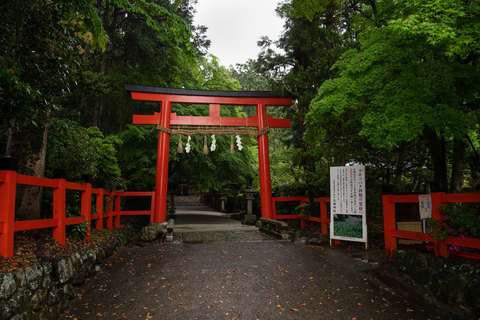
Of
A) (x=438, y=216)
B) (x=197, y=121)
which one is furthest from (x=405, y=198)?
(x=197, y=121)

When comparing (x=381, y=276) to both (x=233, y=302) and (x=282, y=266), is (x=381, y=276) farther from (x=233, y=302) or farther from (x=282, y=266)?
(x=233, y=302)

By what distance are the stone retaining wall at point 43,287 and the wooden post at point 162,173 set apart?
162 inches

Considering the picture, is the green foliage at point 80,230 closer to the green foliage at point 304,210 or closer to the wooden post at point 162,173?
the wooden post at point 162,173

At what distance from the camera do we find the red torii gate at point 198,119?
9047 mm

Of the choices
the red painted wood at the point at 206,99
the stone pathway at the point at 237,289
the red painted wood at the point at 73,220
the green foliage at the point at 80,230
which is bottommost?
the stone pathway at the point at 237,289

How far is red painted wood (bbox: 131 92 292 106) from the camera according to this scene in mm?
9336

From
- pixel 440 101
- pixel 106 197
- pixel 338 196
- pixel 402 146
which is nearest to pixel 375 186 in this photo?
pixel 402 146

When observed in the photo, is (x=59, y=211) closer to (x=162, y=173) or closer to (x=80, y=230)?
(x=80, y=230)

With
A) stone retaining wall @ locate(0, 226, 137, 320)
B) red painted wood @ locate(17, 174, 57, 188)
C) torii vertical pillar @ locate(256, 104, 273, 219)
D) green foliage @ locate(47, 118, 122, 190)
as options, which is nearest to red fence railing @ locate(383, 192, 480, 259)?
torii vertical pillar @ locate(256, 104, 273, 219)

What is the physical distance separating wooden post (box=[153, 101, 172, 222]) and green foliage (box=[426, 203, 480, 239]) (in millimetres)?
7144

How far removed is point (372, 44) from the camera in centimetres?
538

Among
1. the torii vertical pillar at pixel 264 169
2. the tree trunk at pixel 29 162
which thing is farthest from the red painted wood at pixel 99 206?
the torii vertical pillar at pixel 264 169

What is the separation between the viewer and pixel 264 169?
9.80 meters

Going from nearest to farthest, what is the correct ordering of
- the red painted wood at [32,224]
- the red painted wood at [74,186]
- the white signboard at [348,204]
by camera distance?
the red painted wood at [32,224]
the red painted wood at [74,186]
the white signboard at [348,204]
